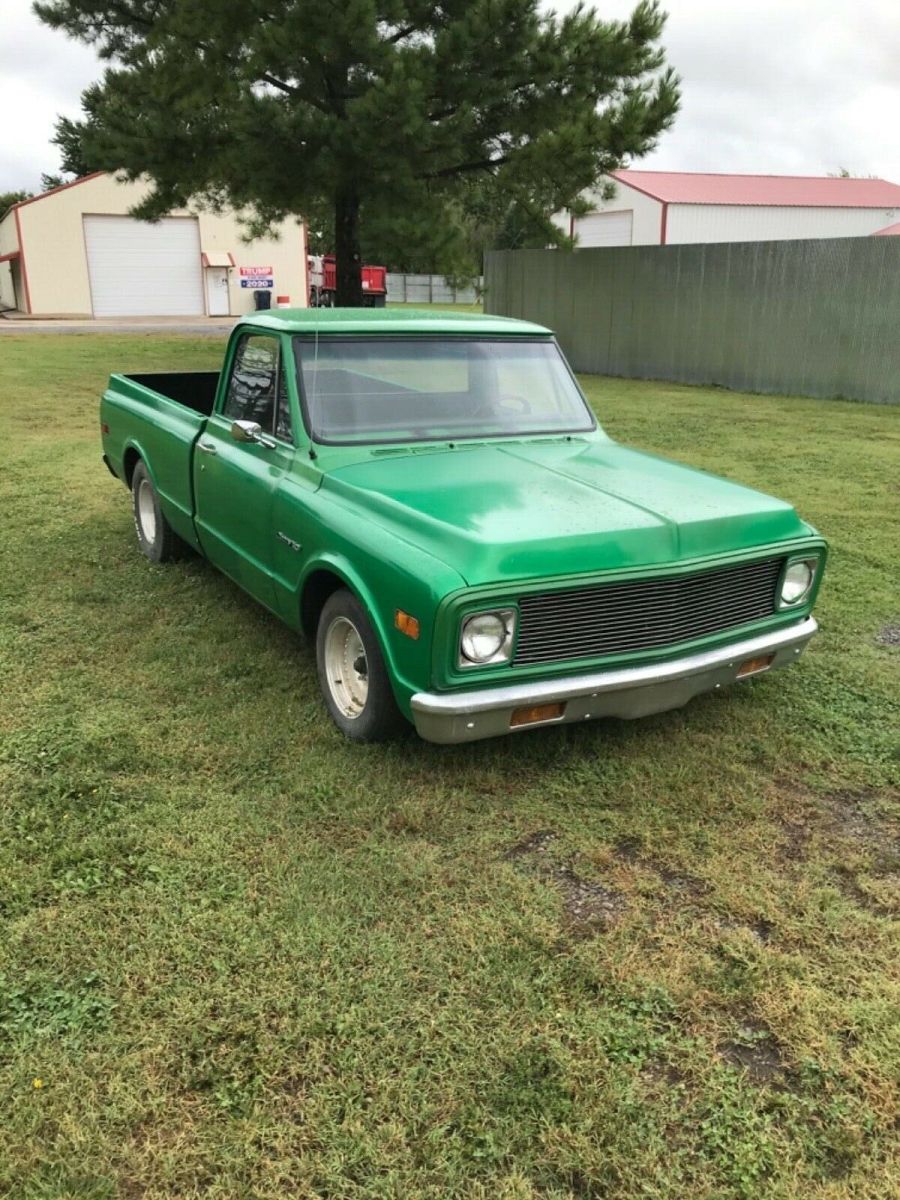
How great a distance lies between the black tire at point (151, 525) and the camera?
586 cm

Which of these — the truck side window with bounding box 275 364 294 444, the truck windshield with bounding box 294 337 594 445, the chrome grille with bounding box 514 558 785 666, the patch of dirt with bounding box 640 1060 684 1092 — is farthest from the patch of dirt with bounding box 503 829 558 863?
the truck side window with bounding box 275 364 294 444

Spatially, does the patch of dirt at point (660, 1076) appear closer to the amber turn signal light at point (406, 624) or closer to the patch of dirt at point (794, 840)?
the patch of dirt at point (794, 840)

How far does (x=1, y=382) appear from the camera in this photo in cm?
1527

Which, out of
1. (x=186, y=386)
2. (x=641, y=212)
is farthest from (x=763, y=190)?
(x=186, y=386)

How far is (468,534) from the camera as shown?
3.20 m

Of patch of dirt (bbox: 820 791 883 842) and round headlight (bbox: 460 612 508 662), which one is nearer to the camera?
round headlight (bbox: 460 612 508 662)

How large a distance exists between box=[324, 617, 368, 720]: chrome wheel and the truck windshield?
865 millimetres

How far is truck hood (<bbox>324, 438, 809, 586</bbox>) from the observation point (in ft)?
10.5

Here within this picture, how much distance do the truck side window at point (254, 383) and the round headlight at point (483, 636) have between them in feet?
5.87

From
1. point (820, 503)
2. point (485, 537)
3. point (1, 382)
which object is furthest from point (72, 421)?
point (485, 537)

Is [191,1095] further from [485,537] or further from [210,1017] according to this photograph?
[485,537]

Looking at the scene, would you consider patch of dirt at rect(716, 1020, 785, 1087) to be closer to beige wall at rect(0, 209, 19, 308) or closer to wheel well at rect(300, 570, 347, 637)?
wheel well at rect(300, 570, 347, 637)

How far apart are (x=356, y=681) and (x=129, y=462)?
337 centimetres

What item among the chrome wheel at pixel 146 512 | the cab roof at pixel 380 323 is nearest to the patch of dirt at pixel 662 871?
the cab roof at pixel 380 323
